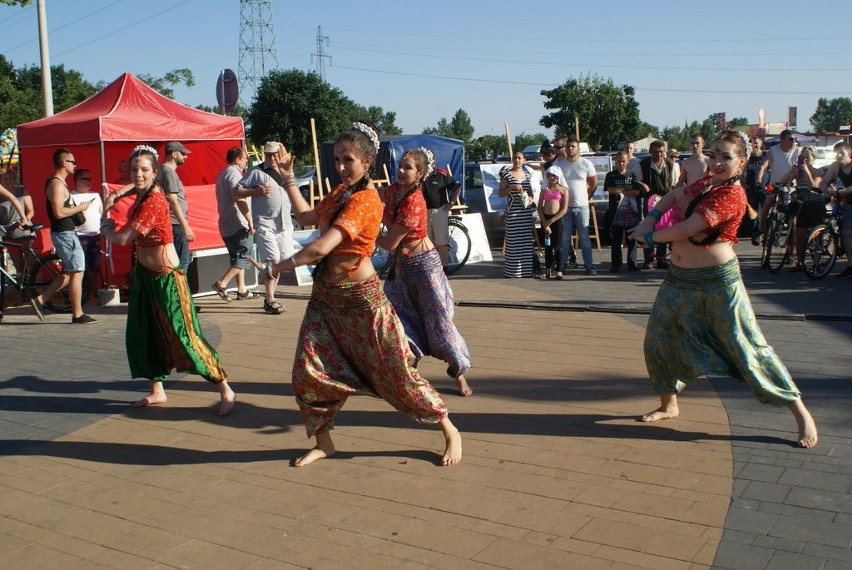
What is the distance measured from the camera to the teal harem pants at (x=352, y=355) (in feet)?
16.8

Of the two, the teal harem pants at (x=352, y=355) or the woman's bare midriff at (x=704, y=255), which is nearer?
the teal harem pants at (x=352, y=355)

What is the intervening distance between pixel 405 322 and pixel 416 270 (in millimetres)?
398

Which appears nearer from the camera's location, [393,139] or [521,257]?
[521,257]

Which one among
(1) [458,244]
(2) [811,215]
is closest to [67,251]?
(1) [458,244]

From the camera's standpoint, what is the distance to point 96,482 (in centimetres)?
528

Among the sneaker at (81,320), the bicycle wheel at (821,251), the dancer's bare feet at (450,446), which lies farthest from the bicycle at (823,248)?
the sneaker at (81,320)

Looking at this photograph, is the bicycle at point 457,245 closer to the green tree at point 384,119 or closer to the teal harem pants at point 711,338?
the teal harem pants at point 711,338

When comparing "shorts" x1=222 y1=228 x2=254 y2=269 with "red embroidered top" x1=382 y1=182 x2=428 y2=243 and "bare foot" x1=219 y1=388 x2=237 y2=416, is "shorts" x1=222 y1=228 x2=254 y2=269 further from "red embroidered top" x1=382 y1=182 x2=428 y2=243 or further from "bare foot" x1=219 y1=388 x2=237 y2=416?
"red embroidered top" x1=382 y1=182 x2=428 y2=243

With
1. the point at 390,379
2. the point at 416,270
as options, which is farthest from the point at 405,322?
the point at 390,379

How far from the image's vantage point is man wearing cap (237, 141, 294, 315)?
10570mm

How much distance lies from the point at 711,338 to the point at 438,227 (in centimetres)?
750

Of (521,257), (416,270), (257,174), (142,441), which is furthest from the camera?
(521,257)

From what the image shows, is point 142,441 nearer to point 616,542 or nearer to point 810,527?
point 616,542

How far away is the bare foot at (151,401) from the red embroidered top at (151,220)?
113cm
